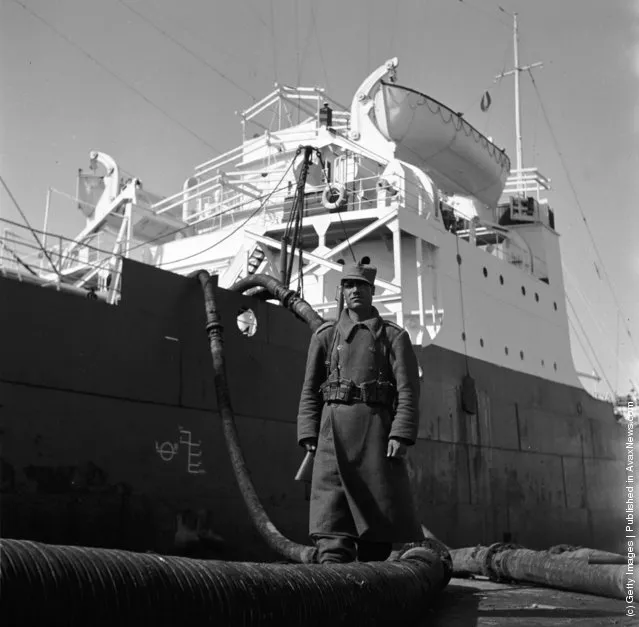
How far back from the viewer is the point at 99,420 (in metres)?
6.19

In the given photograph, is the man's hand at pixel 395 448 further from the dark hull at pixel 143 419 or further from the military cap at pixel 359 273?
the dark hull at pixel 143 419

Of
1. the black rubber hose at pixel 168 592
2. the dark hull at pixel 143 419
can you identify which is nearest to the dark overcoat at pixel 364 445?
the black rubber hose at pixel 168 592

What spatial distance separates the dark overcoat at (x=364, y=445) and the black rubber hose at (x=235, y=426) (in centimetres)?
102

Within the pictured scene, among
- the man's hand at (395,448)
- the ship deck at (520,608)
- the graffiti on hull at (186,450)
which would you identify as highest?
the graffiti on hull at (186,450)

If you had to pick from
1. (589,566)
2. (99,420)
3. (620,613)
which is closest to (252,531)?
(99,420)

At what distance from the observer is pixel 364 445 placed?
13.0 feet

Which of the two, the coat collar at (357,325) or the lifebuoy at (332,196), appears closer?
the coat collar at (357,325)

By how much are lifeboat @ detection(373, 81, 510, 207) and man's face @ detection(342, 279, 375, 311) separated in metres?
9.71

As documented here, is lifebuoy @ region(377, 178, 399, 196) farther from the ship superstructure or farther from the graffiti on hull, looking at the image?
the graffiti on hull

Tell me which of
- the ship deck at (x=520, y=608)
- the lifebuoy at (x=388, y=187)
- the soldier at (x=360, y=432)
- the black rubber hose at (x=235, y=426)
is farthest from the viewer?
the lifebuoy at (x=388, y=187)

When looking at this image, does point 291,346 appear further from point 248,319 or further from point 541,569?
point 541,569

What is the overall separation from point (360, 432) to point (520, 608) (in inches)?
47.7

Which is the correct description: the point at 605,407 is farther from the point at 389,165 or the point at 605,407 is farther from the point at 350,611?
the point at 350,611

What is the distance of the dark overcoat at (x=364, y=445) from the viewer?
3.89 meters
